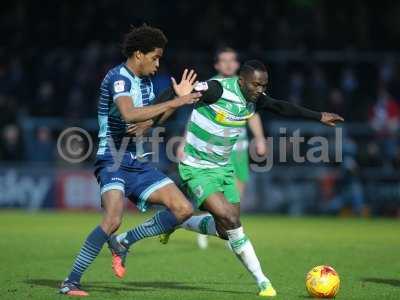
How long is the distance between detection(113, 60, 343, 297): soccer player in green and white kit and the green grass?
31.4 inches

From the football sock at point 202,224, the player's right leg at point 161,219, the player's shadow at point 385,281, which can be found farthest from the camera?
the football sock at point 202,224

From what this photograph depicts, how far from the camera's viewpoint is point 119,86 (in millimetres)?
9273

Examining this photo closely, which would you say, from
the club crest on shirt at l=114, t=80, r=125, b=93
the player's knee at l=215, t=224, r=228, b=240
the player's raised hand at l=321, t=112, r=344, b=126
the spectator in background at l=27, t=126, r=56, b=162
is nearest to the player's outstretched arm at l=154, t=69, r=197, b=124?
the club crest on shirt at l=114, t=80, r=125, b=93

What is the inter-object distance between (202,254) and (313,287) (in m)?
4.58

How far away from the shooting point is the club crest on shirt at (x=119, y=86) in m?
9.25

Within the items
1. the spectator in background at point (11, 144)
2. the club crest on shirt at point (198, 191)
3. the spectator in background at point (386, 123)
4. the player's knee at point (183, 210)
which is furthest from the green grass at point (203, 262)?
the spectator in background at point (11, 144)

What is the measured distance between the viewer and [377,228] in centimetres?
1903

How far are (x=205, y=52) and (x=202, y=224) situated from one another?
14452 millimetres

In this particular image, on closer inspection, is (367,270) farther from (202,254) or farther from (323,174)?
(323,174)

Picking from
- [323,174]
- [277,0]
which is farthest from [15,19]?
[323,174]

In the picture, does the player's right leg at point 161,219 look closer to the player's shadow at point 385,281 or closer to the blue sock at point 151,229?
the blue sock at point 151,229

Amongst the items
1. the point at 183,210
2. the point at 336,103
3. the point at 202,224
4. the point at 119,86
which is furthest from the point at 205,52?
the point at 119,86

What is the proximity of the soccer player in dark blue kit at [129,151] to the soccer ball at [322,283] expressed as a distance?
1404 millimetres

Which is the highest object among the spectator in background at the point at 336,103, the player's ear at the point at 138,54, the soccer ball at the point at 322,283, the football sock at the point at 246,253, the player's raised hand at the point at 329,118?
the player's ear at the point at 138,54
